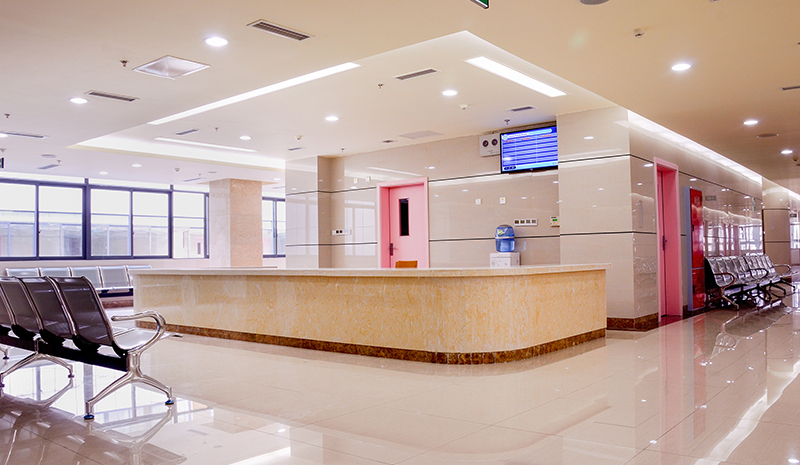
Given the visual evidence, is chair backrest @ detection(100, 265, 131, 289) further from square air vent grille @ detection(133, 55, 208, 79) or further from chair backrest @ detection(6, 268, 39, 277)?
square air vent grille @ detection(133, 55, 208, 79)

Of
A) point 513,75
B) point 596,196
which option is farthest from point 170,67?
point 596,196

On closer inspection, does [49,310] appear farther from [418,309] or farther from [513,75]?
[513,75]

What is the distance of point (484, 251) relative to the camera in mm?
10344

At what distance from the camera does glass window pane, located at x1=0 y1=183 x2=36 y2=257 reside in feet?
47.5

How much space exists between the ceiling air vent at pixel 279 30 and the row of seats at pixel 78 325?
249 cm

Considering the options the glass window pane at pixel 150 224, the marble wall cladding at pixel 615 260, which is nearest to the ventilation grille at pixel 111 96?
the marble wall cladding at pixel 615 260

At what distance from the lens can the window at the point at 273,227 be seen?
67.9ft

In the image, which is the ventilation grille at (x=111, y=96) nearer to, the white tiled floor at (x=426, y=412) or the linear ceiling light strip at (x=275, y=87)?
the linear ceiling light strip at (x=275, y=87)

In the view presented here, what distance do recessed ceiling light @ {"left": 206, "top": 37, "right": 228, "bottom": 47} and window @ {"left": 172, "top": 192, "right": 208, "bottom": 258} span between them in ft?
43.9

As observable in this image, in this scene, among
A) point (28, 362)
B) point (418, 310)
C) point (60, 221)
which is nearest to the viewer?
point (28, 362)

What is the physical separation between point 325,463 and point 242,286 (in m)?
5.03

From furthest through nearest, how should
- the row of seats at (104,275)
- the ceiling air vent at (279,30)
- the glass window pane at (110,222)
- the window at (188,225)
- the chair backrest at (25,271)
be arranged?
the window at (188,225), the glass window pane at (110,222), the row of seats at (104,275), the chair backrest at (25,271), the ceiling air vent at (279,30)

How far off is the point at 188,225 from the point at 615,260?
13.9 meters

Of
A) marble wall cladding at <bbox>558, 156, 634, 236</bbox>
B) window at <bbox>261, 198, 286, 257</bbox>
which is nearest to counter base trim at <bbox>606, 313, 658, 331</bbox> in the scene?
marble wall cladding at <bbox>558, 156, 634, 236</bbox>
